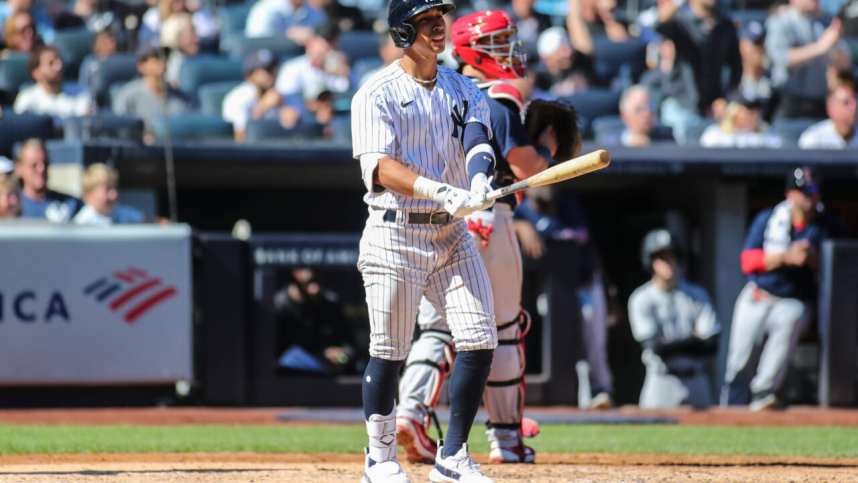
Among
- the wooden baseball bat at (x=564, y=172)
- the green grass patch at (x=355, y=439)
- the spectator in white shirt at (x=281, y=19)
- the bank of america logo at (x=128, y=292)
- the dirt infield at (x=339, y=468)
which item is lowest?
the green grass patch at (x=355, y=439)

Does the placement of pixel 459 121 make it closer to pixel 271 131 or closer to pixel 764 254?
pixel 764 254

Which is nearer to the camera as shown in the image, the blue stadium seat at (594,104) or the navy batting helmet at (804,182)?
the navy batting helmet at (804,182)

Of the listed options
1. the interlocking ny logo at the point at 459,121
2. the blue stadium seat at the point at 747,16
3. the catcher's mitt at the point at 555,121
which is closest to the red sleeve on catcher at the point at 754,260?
the catcher's mitt at the point at 555,121

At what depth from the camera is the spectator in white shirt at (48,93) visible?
10352 mm

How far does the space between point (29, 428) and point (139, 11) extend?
16.9ft

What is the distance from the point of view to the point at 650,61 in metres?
12.7

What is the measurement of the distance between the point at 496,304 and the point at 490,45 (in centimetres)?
99

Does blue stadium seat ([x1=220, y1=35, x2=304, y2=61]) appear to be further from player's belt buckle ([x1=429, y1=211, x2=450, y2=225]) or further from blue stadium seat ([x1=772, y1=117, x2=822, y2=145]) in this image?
player's belt buckle ([x1=429, y1=211, x2=450, y2=225])

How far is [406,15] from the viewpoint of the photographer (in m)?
4.77

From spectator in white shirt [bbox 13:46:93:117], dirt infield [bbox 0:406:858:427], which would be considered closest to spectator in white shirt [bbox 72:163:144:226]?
dirt infield [bbox 0:406:858:427]

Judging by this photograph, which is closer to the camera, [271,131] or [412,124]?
[412,124]

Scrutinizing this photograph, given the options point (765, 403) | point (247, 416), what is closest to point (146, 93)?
point (247, 416)

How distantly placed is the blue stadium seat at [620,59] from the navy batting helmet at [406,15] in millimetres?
7498

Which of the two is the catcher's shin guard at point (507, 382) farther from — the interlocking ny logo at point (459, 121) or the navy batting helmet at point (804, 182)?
the navy batting helmet at point (804, 182)
